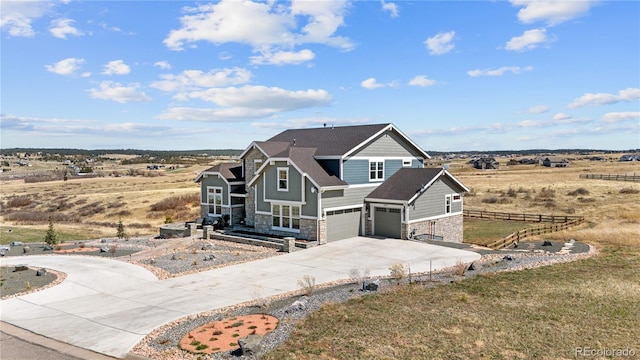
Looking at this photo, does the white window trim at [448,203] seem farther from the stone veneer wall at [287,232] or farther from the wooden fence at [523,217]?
the wooden fence at [523,217]

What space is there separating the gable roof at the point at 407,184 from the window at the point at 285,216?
508 centimetres

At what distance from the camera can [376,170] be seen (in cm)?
3120

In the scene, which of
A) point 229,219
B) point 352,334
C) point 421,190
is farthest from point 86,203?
point 352,334

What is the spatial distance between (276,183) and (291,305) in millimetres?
15369

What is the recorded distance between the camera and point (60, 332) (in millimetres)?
13180

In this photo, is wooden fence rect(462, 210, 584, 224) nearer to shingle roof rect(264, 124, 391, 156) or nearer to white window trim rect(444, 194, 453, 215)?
white window trim rect(444, 194, 453, 215)

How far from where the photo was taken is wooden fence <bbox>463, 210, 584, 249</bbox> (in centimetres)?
2820

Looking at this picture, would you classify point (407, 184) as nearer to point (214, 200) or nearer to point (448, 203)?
point (448, 203)

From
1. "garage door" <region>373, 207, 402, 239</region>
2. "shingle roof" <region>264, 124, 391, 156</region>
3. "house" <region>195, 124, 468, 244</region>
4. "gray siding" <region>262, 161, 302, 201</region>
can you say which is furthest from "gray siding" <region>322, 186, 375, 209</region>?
"shingle roof" <region>264, 124, 391, 156</region>

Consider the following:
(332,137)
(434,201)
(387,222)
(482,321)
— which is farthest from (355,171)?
(482,321)

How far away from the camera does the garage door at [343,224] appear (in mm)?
27609

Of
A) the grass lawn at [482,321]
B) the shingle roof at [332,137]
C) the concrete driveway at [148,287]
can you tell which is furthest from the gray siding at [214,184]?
the grass lawn at [482,321]

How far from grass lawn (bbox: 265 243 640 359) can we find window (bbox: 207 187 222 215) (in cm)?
2075

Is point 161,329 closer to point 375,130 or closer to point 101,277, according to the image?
point 101,277
